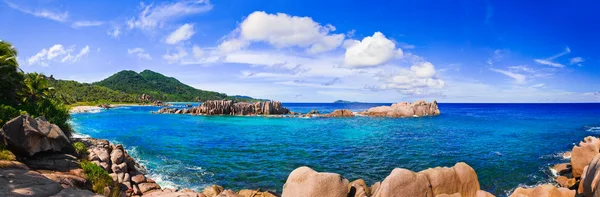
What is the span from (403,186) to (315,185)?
4557mm

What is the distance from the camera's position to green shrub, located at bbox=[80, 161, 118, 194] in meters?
18.7

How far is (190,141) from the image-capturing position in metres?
48.4

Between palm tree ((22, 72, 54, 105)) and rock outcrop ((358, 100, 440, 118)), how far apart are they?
98609 mm

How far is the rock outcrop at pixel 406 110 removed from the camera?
113 m

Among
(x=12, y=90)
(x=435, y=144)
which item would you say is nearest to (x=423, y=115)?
(x=435, y=144)

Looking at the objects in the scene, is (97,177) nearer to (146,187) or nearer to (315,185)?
(146,187)

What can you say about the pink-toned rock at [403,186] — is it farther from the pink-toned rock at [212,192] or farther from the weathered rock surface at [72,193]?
the weathered rock surface at [72,193]

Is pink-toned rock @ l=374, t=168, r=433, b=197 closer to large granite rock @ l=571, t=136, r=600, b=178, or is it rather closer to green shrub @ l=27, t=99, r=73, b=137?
large granite rock @ l=571, t=136, r=600, b=178

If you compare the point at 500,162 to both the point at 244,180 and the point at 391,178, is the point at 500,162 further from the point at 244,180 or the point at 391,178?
the point at 244,180

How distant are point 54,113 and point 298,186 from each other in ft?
117

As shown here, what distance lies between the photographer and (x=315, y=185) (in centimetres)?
1560

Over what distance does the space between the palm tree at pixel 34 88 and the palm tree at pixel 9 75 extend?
429cm

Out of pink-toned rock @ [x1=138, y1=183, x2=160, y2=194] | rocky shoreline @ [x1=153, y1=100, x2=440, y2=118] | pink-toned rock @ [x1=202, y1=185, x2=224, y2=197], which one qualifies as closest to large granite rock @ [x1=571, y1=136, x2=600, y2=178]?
pink-toned rock @ [x1=202, y1=185, x2=224, y2=197]

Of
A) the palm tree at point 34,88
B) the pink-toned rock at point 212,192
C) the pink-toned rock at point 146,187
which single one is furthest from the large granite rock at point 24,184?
the palm tree at point 34,88
